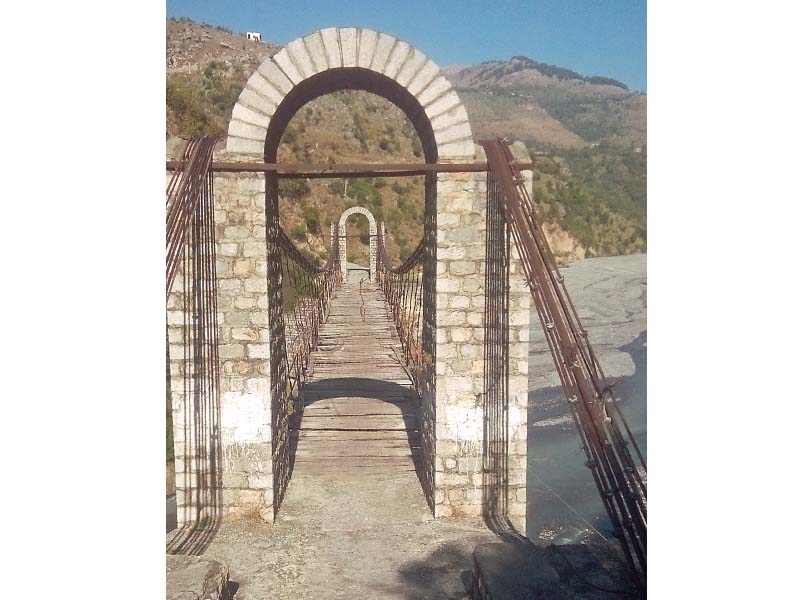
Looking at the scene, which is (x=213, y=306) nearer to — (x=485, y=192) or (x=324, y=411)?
(x=485, y=192)

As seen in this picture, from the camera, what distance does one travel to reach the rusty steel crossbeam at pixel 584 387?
2.67 meters

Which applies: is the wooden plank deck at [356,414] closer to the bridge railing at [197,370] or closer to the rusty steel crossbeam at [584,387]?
the bridge railing at [197,370]

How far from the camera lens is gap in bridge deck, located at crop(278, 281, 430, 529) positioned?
4.23 metres

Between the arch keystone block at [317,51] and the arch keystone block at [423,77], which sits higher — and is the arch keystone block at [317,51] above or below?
above

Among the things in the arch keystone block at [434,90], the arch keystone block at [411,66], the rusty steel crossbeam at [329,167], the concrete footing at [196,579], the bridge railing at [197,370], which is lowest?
the concrete footing at [196,579]

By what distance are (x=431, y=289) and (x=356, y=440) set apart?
1.80 m

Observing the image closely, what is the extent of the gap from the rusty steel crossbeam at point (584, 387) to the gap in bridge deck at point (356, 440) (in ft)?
5.48

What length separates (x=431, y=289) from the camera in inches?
167

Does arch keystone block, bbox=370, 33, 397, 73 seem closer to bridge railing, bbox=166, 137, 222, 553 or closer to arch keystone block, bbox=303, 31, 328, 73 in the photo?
arch keystone block, bbox=303, 31, 328, 73

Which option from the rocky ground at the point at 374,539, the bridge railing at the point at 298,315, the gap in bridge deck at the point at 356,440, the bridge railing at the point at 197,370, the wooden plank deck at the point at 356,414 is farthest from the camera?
the bridge railing at the point at 298,315

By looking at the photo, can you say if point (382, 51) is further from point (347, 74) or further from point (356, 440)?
point (356, 440)

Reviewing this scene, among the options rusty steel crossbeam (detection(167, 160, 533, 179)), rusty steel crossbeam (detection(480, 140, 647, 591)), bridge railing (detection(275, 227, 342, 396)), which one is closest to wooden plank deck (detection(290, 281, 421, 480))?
bridge railing (detection(275, 227, 342, 396))

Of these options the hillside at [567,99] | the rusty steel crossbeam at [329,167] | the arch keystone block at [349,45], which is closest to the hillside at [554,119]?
the hillside at [567,99]

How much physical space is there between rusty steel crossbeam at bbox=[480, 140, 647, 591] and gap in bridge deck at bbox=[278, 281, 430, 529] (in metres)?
1.67
